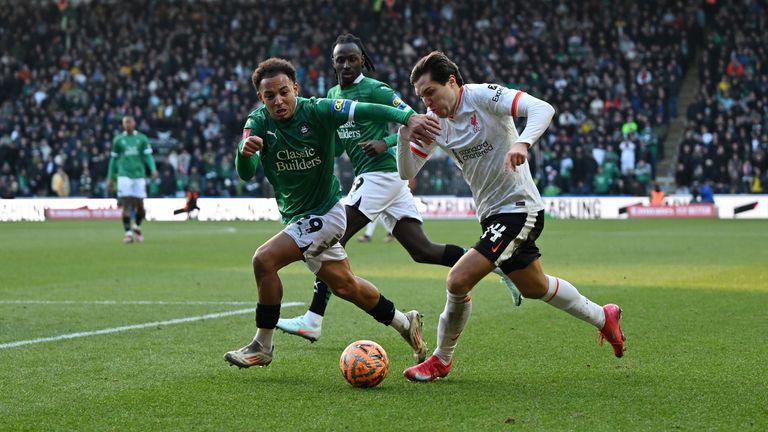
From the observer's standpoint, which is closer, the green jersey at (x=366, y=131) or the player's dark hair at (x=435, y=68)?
the player's dark hair at (x=435, y=68)

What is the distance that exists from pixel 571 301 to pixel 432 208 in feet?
83.9

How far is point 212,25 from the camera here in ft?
143

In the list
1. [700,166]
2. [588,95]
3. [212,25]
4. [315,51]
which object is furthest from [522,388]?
[212,25]

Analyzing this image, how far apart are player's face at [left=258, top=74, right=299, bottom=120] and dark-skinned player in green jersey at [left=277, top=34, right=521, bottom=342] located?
6.18ft

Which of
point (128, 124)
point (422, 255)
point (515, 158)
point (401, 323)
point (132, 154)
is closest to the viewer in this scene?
point (515, 158)

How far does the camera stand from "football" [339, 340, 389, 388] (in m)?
6.43

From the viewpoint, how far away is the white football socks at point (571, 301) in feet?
23.0

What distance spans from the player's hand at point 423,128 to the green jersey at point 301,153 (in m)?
0.52

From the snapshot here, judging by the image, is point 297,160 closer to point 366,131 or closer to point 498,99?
point 498,99

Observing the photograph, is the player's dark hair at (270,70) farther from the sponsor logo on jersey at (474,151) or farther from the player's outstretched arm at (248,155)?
the sponsor logo on jersey at (474,151)

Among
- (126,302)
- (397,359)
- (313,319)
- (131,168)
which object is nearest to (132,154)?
(131,168)

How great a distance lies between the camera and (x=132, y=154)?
2219 centimetres

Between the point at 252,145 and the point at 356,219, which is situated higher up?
the point at 252,145

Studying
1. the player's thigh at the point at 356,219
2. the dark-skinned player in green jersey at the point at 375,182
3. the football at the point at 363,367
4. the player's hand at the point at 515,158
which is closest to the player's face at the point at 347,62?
the dark-skinned player in green jersey at the point at 375,182
